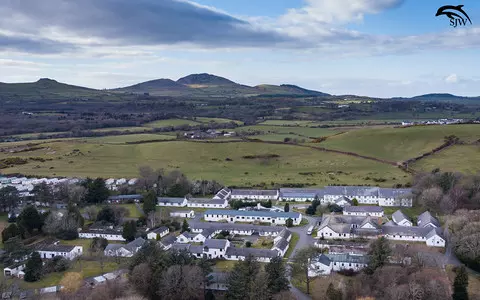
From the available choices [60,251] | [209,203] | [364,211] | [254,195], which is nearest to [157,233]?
[60,251]

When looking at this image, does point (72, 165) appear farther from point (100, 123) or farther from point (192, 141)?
point (100, 123)

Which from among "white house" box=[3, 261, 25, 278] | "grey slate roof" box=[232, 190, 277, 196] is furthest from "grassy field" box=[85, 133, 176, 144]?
"white house" box=[3, 261, 25, 278]

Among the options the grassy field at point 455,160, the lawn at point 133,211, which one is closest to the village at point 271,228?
the lawn at point 133,211

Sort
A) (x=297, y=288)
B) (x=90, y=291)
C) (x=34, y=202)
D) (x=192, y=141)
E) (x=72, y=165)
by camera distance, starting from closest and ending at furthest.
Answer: (x=90, y=291), (x=297, y=288), (x=34, y=202), (x=72, y=165), (x=192, y=141)

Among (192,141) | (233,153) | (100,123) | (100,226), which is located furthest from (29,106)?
(100,226)

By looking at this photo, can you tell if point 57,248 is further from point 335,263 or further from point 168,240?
point 335,263
